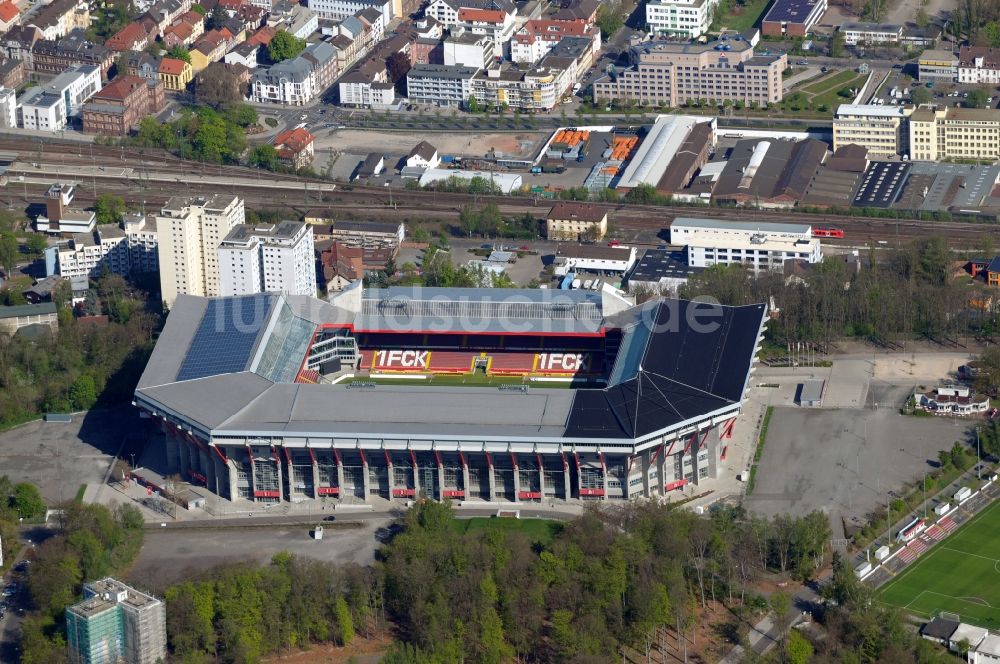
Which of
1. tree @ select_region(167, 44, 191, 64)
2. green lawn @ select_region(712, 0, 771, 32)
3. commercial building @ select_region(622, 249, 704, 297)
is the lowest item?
commercial building @ select_region(622, 249, 704, 297)

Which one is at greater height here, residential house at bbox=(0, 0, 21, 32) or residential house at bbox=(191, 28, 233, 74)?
residential house at bbox=(0, 0, 21, 32)

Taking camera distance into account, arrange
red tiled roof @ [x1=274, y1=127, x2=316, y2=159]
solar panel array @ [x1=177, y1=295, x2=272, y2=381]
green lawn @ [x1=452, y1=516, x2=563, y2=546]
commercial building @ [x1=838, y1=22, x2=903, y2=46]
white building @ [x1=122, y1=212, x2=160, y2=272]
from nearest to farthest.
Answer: green lawn @ [x1=452, y1=516, x2=563, y2=546], solar panel array @ [x1=177, y1=295, x2=272, y2=381], white building @ [x1=122, y1=212, x2=160, y2=272], red tiled roof @ [x1=274, y1=127, x2=316, y2=159], commercial building @ [x1=838, y1=22, x2=903, y2=46]

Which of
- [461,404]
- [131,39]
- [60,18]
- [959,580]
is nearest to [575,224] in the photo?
[461,404]

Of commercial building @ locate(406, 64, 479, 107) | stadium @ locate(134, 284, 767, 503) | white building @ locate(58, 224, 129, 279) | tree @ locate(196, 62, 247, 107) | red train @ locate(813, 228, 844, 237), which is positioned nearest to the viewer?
stadium @ locate(134, 284, 767, 503)

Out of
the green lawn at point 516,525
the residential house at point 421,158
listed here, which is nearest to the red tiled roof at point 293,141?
the residential house at point 421,158

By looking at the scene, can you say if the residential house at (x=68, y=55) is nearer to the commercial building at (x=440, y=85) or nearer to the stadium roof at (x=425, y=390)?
the commercial building at (x=440, y=85)

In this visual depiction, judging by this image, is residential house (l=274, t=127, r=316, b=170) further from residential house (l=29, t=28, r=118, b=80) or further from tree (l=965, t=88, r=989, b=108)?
tree (l=965, t=88, r=989, b=108)

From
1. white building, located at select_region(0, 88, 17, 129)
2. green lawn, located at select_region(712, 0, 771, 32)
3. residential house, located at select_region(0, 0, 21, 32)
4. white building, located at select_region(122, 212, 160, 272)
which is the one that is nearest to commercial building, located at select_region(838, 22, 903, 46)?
green lawn, located at select_region(712, 0, 771, 32)
